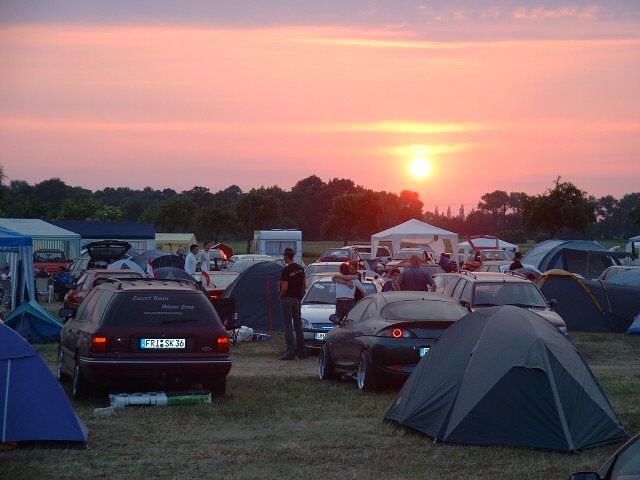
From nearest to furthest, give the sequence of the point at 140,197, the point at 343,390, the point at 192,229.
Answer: the point at 343,390
the point at 192,229
the point at 140,197

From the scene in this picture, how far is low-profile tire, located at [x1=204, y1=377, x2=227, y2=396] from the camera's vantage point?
1312 cm

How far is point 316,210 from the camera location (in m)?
130

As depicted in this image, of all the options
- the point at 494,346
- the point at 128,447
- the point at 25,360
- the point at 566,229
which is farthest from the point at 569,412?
the point at 566,229

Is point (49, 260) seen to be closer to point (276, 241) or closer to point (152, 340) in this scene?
point (276, 241)

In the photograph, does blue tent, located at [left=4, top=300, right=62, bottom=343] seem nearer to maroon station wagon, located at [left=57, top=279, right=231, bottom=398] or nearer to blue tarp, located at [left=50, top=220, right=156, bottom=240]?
maroon station wagon, located at [left=57, top=279, right=231, bottom=398]

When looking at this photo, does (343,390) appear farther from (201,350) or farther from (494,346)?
(494,346)

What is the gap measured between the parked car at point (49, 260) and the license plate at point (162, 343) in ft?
105

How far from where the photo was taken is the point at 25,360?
32.5 feet

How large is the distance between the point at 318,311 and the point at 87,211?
71738mm

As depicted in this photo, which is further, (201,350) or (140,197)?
(140,197)

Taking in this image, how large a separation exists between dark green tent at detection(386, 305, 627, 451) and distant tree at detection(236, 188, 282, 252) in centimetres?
8377

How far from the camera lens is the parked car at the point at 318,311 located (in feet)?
65.1

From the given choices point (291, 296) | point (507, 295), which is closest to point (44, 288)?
point (291, 296)

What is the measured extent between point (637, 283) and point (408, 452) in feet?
65.2
